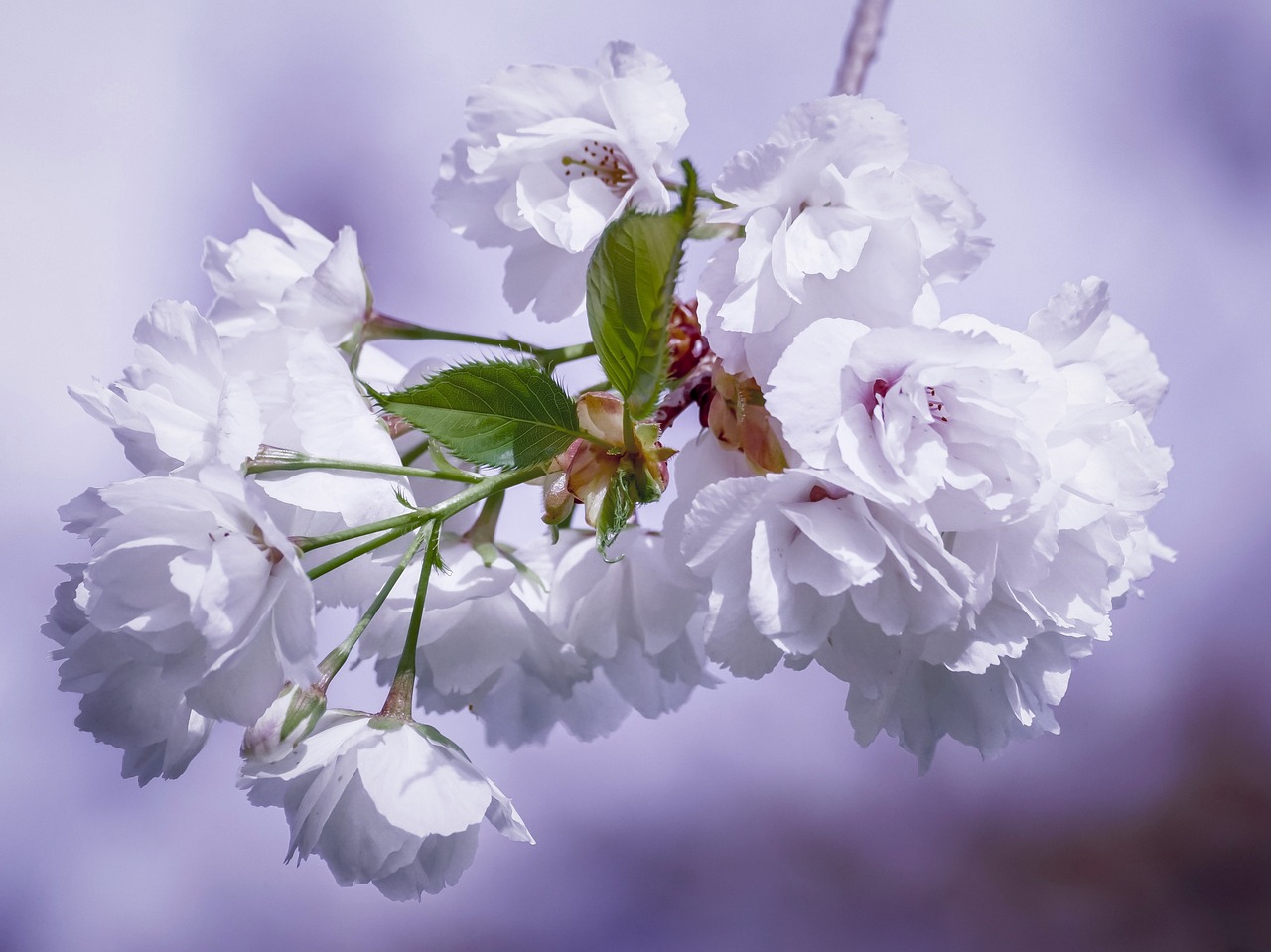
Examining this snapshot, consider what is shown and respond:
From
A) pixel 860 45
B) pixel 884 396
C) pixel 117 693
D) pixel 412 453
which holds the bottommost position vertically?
pixel 117 693

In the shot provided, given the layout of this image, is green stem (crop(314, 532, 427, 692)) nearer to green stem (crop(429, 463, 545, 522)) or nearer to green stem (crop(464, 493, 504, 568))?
green stem (crop(429, 463, 545, 522))

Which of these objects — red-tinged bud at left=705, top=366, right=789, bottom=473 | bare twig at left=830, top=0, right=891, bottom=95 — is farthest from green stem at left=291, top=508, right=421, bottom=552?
bare twig at left=830, top=0, right=891, bottom=95

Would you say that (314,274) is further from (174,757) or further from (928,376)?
(928,376)

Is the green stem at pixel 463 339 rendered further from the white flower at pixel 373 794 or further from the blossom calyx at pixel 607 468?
the white flower at pixel 373 794

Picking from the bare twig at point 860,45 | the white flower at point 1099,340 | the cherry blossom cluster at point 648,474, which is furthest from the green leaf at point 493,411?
the bare twig at point 860,45

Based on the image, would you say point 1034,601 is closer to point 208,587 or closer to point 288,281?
point 208,587

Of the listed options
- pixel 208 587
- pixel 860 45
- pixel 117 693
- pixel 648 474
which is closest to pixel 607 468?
pixel 648 474

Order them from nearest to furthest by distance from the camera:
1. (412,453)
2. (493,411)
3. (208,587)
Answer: (208,587) < (493,411) < (412,453)

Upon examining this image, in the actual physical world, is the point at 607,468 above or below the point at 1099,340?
below
